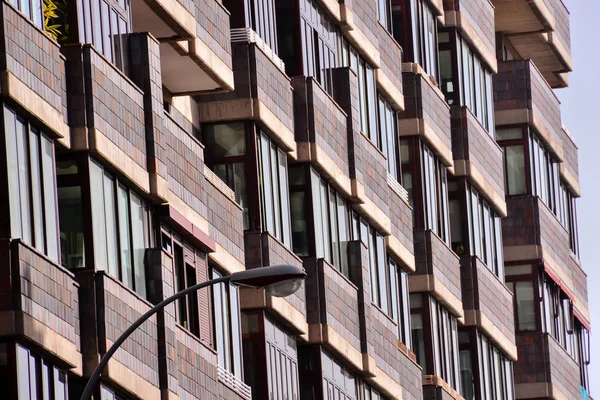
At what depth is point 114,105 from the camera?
3434 cm

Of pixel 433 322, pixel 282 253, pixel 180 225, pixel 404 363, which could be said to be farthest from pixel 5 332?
pixel 433 322

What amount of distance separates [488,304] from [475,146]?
13.8 feet

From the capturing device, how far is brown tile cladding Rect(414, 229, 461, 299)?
56.3 metres

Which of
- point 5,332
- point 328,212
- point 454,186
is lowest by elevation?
point 5,332

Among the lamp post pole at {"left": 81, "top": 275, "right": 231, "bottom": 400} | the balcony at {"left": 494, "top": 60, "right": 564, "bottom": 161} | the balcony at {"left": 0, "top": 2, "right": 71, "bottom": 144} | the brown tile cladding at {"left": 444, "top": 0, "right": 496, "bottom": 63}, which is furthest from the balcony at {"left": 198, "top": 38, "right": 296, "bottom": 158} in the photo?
the balcony at {"left": 494, "top": 60, "right": 564, "bottom": 161}

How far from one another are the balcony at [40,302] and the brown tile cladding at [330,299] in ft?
43.9

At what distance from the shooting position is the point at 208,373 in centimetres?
3759

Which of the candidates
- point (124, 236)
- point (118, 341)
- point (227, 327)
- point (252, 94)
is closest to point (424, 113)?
point (252, 94)

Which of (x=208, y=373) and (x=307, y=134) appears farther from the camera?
(x=307, y=134)

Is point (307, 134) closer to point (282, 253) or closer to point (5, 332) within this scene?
point (282, 253)

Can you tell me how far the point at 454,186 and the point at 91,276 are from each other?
2947 centimetres

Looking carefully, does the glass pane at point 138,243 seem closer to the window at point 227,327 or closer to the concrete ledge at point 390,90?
the window at point 227,327

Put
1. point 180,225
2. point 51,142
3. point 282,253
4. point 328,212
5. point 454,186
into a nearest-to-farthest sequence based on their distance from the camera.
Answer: point 51,142 → point 180,225 → point 282,253 → point 328,212 → point 454,186

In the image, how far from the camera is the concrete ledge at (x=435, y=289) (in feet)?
185
